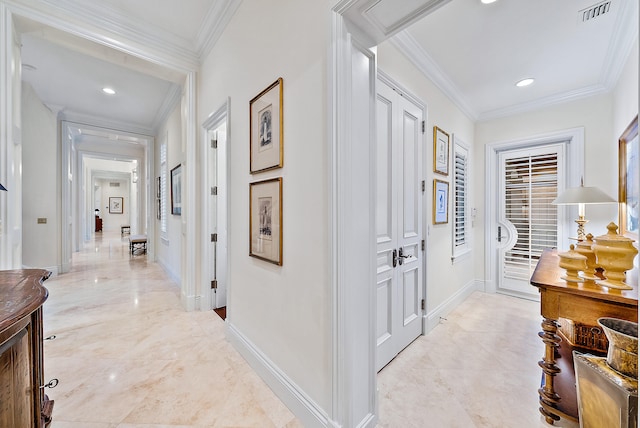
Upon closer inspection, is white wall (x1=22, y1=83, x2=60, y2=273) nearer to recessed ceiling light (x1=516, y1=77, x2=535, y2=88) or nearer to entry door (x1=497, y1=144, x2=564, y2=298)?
recessed ceiling light (x1=516, y1=77, x2=535, y2=88)

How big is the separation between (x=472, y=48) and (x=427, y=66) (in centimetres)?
39

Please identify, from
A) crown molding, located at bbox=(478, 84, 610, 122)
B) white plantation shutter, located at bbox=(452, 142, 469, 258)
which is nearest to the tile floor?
white plantation shutter, located at bbox=(452, 142, 469, 258)

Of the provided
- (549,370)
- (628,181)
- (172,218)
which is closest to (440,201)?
(628,181)

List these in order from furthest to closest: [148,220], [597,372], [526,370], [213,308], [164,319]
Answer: [148,220], [213,308], [164,319], [526,370], [597,372]

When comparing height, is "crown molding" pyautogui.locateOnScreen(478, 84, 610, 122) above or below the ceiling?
below

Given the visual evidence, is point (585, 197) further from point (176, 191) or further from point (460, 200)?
point (176, 191)

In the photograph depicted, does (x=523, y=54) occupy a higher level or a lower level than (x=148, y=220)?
higher

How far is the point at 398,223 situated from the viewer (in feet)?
7.04

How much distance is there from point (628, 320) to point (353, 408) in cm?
134

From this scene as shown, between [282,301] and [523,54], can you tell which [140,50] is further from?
[523,54]

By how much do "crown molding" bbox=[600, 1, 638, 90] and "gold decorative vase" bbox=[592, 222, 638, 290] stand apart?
1.72m

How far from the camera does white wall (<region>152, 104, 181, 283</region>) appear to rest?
395 centimetres

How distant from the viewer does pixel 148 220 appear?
5.83 m

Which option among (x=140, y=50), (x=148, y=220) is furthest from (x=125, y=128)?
(x=140, y=50)
